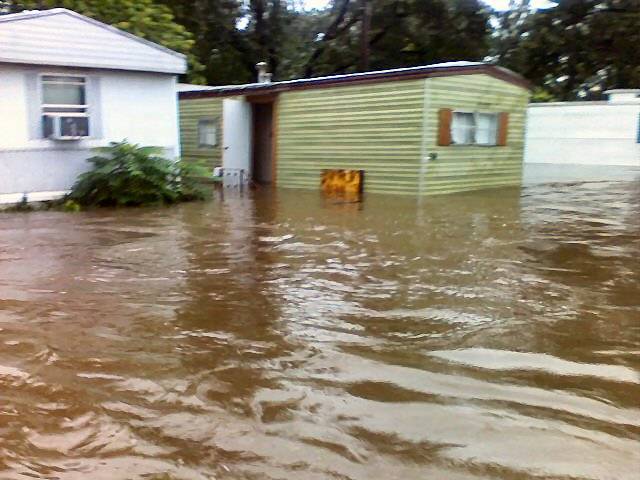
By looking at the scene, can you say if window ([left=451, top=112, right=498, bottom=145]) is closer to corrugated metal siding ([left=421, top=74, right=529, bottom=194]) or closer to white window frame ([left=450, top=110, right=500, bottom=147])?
white window frame ([left=450, top=110, right=500, bottom=147])

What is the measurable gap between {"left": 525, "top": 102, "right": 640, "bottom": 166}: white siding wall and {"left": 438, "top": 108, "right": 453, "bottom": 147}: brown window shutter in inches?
399

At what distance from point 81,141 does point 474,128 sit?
8.70 meters

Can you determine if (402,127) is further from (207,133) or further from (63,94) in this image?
(63,94)

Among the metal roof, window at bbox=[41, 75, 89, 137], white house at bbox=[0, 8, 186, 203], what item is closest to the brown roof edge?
the metal roof

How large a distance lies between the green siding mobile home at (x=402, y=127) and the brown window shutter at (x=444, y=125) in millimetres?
22

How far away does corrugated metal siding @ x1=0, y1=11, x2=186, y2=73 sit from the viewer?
11.7 metres

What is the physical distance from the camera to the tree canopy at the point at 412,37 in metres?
24.8

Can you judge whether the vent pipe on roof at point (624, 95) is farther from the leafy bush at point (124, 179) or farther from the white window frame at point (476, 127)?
the leafy bush at point (124, 179)

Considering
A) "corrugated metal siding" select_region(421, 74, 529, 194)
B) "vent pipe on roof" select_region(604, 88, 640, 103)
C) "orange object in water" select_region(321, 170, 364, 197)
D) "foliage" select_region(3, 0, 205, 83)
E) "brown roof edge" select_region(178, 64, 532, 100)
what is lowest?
"orange object in water" select_region(321, 170, 364, 197)

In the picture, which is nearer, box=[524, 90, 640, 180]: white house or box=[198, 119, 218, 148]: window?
box=[198, 119, 218, 148]: window

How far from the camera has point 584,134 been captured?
74.6ft

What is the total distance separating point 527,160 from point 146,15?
14142 mm

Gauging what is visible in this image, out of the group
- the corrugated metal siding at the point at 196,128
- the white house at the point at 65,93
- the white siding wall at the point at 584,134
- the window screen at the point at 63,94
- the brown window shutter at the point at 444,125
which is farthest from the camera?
the white siding wall at the point at 584,134

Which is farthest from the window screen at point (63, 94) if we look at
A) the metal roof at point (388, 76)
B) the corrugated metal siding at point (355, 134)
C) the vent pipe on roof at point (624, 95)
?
the vent pipe on roof at point (624, 95)
